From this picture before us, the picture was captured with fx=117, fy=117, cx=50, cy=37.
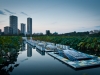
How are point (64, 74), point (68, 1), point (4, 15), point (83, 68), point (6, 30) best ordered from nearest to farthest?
point (64, 74)
point (83, 68)
point (68, 1)
point (4, 15)
point (6, 30)

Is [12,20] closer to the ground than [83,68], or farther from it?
farther from it

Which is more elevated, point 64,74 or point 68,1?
point 68,1

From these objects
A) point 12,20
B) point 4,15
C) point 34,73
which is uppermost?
point 12,20

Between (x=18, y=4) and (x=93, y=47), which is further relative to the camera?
(x=18, y=4)

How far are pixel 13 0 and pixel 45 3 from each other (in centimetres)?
457

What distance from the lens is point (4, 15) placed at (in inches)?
835

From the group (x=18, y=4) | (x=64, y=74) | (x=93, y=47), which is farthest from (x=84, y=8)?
(x=64, y=74)

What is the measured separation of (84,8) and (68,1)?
262 cm

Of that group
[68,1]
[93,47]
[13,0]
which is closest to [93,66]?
[93,47]

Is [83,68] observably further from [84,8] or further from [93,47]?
[84,8]

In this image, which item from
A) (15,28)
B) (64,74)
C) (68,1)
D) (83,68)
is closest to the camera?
(64,74)

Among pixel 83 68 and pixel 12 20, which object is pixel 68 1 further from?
pixel 12 20

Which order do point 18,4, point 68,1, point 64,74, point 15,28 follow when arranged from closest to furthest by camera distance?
point 64,74, point 68,1, point 18,4, point 15,28

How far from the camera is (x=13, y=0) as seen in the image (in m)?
16.1
